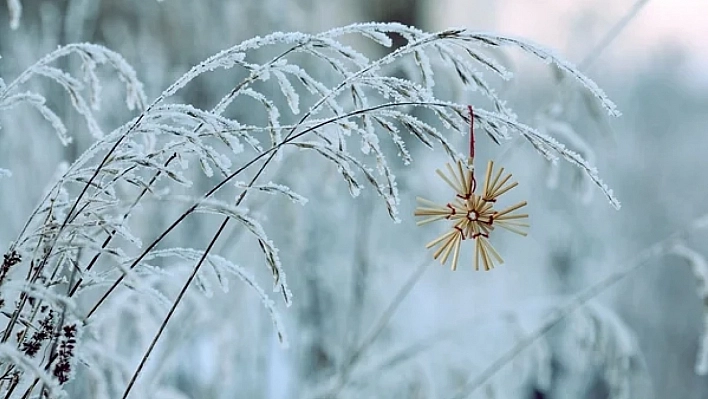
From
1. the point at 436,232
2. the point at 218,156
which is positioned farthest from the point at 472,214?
the point at 436,232

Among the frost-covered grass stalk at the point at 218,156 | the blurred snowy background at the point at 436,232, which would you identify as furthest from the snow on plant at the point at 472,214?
the blurred snowy background at the point at 436,232

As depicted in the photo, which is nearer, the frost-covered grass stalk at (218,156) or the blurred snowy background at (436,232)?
the frost-covered grass stalk at (218,156)

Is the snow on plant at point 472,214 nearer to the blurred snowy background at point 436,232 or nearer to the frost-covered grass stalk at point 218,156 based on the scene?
the frost-covered grass stalk at point 218,156

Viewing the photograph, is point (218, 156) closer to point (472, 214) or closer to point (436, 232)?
point (472, 214)

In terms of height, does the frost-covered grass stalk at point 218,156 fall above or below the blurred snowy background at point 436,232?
below

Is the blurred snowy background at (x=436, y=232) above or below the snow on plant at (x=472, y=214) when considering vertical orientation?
above

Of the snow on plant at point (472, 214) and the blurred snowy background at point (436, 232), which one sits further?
the blurred snowy background at point (436, 232)

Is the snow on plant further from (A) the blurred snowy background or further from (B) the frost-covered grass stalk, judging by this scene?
(A) the blurred snowy background

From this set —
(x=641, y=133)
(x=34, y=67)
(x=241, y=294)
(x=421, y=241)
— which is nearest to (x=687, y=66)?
(x=641, y=133)

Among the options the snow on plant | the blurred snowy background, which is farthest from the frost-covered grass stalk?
the blurred snowy background
